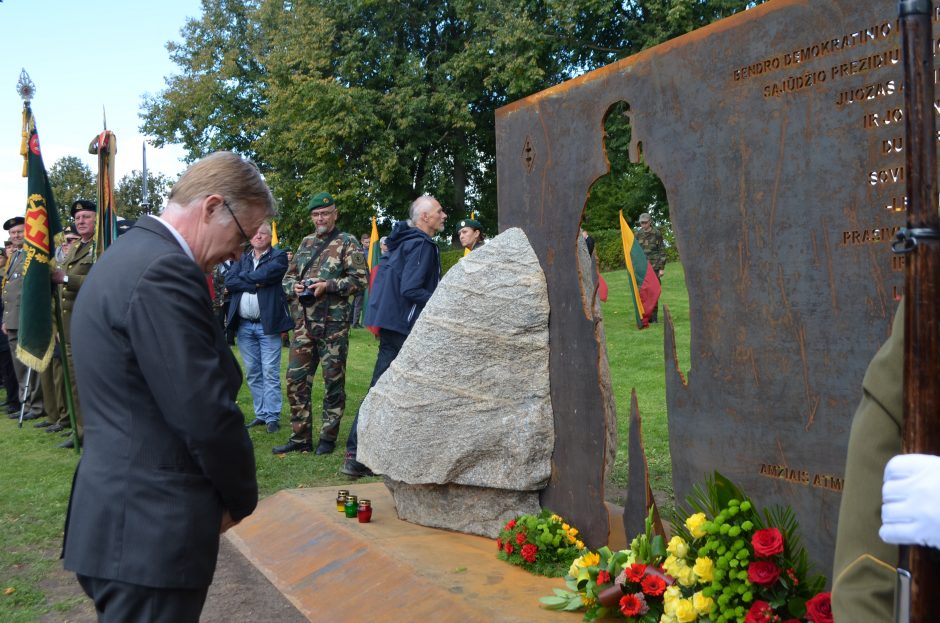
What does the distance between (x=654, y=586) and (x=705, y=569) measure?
390 millimetres

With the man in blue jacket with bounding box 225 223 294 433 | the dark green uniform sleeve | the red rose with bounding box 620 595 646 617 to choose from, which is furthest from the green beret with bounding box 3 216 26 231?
the dark green uniform sleeve

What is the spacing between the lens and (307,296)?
27.5ft

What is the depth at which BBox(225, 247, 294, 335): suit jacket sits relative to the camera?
9234mm

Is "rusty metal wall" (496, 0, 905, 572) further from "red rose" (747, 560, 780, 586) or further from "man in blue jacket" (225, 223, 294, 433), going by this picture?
"man in blue jacket" (225, 223, 294, 433)

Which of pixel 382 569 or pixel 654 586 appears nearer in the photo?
pixel 654 586

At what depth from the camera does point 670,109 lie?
4.41 meters

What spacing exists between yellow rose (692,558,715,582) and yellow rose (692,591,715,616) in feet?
0.23

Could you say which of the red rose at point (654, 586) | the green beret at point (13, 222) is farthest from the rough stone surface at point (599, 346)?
the green beret at point (13, 222)

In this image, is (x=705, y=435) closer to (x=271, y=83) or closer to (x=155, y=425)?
(x=155, y=425)

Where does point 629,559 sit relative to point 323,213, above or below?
below

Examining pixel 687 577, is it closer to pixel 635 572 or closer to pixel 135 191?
pixel 635 572

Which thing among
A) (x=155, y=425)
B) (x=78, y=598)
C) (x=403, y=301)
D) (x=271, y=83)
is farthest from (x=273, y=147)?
(x=155, y=425)

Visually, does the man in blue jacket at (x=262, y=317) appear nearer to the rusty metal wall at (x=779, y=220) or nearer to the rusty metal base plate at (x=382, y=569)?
the rusty metal base plate at (x=382, y=569)

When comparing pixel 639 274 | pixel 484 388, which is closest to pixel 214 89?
pixel 639 274
